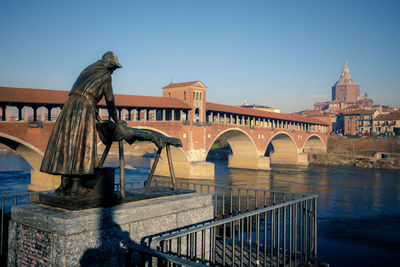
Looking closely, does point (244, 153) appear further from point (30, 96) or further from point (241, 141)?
point (30, 96)

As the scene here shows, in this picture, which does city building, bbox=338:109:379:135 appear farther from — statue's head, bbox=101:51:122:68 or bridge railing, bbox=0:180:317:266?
statue's head, bbox=101:51:122:68

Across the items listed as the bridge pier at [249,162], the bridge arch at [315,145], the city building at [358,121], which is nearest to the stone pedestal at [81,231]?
the bridge pier at [249,162]

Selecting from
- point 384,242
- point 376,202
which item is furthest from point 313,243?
point 376,202

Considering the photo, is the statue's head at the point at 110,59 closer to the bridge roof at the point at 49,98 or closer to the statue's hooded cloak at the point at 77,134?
the statue's hooded cloak at the point at 77,134

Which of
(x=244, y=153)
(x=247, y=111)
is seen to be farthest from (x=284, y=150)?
(x=247, y=111)

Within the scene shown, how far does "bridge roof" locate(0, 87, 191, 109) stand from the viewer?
1004 inches

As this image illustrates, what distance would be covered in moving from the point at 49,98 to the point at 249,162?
29655 millimetres

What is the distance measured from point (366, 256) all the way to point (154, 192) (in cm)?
1156

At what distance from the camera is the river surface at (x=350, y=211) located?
47.3 feet

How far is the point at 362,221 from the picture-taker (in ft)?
66.9

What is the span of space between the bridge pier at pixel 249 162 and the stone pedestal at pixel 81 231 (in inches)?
1724

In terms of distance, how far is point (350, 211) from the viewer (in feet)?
75.8

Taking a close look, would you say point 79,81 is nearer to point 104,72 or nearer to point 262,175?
point 104,72

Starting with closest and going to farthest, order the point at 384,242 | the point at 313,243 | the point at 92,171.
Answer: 1. the point at 92,171
2. the point at 313,243
3. the point at 384,242
